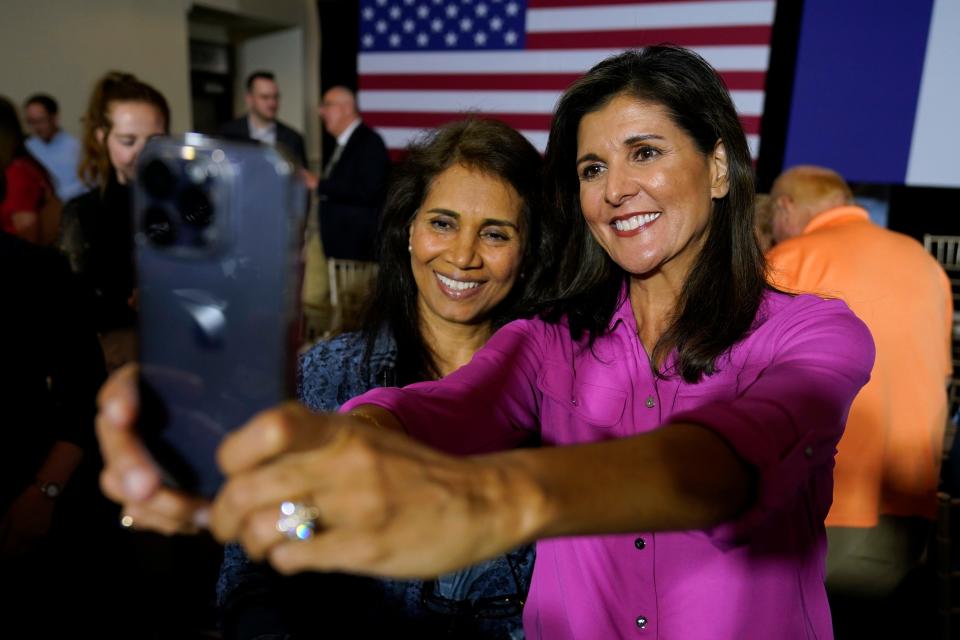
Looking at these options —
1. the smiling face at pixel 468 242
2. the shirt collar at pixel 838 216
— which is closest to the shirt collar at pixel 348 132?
the shirt collar at pixel 838 216

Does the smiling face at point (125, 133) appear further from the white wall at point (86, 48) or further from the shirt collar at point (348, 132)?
the white wall at point (86, 48)

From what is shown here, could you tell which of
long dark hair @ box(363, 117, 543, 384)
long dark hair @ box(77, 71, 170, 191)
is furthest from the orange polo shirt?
long dark hair @ box(77, 71, 170, 191)

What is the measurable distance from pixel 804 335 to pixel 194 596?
2026mm

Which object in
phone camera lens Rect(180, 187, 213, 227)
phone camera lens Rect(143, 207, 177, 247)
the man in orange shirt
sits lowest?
the man in orange shirt

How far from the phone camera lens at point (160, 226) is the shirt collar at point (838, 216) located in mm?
2223

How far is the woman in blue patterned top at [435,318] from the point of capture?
41.9 inches

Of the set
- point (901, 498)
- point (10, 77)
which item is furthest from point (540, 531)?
point (10, 77)

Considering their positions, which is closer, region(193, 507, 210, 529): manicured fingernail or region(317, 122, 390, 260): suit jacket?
region(193, 507, 210, 529): manicured fingernail

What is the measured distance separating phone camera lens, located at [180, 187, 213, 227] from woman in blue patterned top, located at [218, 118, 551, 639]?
0.73m

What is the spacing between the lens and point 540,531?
399mm

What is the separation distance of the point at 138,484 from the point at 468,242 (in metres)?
0.95

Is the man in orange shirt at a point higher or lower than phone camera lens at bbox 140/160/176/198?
lower

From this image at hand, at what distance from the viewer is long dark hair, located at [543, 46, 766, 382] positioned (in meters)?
0.93

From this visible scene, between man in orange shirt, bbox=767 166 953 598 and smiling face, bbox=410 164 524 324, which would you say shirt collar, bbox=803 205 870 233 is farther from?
smiling face, bbox=410 164 524 324
